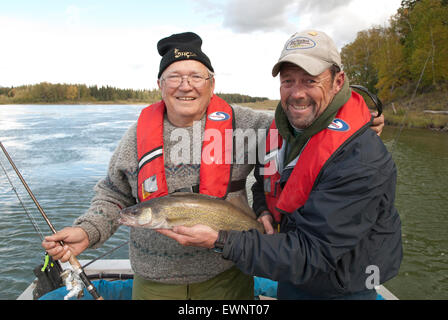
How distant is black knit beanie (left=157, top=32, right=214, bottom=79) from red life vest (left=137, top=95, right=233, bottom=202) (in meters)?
0.44

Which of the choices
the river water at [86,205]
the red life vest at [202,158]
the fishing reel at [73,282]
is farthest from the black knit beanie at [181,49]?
the river water at [86,205]

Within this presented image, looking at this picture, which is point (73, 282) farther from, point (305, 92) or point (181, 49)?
point (305, 92)

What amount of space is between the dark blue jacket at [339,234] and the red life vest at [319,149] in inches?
2.3

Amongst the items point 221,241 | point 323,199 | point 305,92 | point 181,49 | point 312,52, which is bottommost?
point 221,241

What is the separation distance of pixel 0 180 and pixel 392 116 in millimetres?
34412

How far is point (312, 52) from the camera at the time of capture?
216 cm

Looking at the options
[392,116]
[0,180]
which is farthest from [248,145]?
[392,116]

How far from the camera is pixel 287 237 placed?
2.04 metres

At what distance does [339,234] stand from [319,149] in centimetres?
58

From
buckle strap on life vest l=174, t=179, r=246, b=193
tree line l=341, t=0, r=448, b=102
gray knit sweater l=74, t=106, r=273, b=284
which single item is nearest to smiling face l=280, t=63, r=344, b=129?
gray knit sweater l=74, t=106, r=273, b=284

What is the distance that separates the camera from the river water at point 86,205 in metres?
6.57

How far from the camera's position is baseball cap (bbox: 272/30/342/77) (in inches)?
84.1

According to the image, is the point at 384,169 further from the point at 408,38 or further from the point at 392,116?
the point at 408,38

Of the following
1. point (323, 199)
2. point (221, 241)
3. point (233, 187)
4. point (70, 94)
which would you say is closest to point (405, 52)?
point (233, 187)
